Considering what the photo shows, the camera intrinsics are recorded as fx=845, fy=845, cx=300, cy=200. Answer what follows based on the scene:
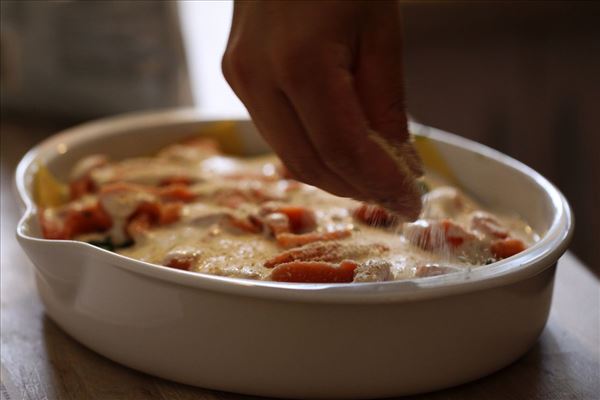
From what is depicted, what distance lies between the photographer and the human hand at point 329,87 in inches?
35.3

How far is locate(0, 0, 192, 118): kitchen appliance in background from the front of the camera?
2.25 metres

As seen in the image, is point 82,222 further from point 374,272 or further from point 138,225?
point 374,272

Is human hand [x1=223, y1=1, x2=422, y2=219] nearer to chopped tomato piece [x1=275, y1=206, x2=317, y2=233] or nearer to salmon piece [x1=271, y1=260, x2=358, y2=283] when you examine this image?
salmon piece [x1=271, y1=260, x2=358, y2=283]

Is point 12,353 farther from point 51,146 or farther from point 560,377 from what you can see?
point 560,377

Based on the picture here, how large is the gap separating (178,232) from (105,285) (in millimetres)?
311

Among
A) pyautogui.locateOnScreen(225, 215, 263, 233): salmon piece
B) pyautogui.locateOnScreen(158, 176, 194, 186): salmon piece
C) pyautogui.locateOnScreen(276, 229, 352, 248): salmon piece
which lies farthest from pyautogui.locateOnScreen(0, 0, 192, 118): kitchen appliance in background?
pyautogui.locateOnScreen(276, 229, 352, 248): salmon piece

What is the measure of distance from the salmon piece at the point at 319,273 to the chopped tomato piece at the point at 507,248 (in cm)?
28

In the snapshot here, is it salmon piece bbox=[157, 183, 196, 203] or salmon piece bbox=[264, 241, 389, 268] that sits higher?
salmon piece bbox=[264, 241, 389, 268]

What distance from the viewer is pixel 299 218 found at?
1.38m

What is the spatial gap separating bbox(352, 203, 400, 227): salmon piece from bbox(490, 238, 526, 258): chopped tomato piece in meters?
0.16

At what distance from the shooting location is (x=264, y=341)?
3.31 ft


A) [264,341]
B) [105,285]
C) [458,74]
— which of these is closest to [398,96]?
[264,341]

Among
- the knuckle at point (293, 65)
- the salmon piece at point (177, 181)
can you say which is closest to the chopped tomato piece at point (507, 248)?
the knuckle at point (293, 65)

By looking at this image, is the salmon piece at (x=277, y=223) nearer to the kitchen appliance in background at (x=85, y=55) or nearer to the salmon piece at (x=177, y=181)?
the salmon piece at (x=177, y=181)
